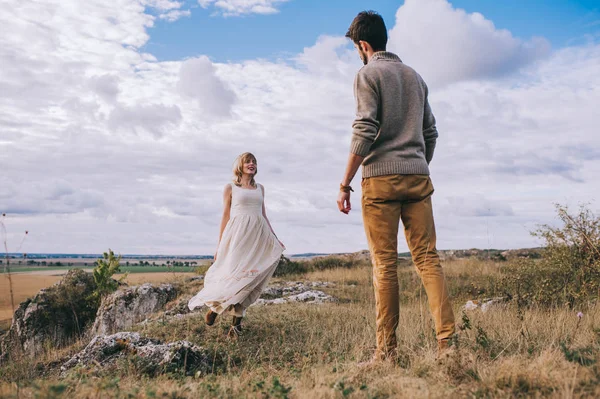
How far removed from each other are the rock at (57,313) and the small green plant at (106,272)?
2.06 feet

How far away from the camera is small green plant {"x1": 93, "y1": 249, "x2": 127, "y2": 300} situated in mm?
14594

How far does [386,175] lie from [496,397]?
1917 mm

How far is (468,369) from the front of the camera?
3725mm

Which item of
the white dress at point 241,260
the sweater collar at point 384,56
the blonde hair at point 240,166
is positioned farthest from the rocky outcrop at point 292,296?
the sweater collar at point 384,56

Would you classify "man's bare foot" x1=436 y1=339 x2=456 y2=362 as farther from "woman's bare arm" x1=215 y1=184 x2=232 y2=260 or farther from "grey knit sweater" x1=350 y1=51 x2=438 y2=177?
"woman's bare arm" x1=215 y1=184 x2=232 y2=260

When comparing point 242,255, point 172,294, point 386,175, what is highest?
point 386,175

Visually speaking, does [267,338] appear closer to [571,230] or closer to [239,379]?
[239,379]

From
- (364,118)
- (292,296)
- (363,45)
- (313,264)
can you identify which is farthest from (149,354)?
(313,264)

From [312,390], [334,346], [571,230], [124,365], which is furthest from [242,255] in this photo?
[571,230]

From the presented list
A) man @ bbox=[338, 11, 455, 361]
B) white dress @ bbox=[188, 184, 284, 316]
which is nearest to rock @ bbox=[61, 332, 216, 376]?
white dress @ bbox=[188, 184, 284, 316]

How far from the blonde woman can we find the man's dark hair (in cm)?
352

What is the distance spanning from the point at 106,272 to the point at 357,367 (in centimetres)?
1217

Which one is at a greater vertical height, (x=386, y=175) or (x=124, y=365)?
(x=386, y=175)

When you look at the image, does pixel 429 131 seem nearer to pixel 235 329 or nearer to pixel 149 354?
pixel 149 354
